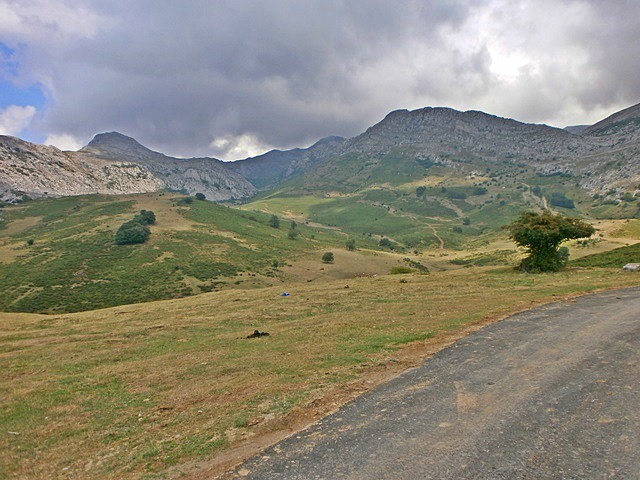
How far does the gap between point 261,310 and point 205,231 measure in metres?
111

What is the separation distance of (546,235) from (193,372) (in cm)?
4428

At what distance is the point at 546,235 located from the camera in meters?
44.3

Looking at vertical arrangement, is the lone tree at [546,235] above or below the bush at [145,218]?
below

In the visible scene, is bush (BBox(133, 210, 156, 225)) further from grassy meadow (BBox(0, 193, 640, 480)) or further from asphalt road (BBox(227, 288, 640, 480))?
asphalt road (BBox(227, 288, 640, 480))

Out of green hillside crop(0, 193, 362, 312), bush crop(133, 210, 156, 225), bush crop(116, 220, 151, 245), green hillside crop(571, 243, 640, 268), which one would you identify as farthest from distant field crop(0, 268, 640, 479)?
bush crop(133, 210, 156, 225)

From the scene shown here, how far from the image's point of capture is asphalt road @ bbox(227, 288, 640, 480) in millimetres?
7242

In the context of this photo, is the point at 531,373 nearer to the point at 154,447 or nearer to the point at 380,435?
the point at 380,435

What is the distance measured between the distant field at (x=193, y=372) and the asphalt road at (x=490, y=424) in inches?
60.1

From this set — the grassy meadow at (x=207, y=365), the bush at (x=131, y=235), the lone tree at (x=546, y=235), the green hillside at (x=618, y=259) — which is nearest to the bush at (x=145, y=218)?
the bush at (x=131, y=235)

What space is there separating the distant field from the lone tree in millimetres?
11027

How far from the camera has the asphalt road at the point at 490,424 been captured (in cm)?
724

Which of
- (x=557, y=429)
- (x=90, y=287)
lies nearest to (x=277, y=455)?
(x=557, y=429)

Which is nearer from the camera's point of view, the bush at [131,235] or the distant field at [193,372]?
the distant field at [193,372]

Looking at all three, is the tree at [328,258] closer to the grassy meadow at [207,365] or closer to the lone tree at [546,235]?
the grassy meadow at [207,365]
